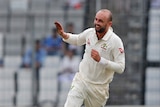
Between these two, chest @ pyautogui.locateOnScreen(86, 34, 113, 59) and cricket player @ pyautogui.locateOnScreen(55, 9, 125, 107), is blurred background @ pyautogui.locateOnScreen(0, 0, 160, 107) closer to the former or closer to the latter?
cricket player @ pyautogui.locateOnScreen(55, 9, 125, 107)

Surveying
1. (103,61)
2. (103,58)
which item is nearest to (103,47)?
(103,58)

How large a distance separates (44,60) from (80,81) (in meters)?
4.54

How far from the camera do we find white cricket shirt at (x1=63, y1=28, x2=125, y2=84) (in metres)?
8.39

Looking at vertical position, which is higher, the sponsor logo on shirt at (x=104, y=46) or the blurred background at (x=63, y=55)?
the sponsor logo on shirt at (x=104, y=46)

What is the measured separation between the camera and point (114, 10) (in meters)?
13.3

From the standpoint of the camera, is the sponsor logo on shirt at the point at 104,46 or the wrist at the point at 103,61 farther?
the sponsor logo on shirt at the point at 104,46

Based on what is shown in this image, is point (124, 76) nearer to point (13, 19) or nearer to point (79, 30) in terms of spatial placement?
point (79, 30)

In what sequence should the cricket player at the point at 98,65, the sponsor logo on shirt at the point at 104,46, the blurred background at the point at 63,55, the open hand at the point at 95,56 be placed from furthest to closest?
the blurred background at the point at 63,55, the sponsor logo on shirt at the point at 104,46, the cricket player at the point at 98,65, the open hand at the point at 95,56

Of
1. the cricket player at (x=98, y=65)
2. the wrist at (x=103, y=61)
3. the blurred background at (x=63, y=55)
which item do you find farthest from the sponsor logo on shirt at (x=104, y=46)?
the blurred background at (x=63, y=55)

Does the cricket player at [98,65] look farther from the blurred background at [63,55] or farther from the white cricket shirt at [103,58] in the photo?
the blurred background at [63,55]

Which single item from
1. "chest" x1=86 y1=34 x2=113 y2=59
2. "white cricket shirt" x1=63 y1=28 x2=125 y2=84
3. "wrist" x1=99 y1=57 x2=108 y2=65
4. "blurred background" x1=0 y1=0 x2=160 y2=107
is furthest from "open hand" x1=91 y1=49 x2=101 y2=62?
"blurred background" x1=0 y1=0 x2=160 y2=107

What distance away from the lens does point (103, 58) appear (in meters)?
8.34

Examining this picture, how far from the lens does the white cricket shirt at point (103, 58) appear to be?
8391 mm

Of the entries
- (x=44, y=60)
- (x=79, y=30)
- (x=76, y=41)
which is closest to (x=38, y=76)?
(x=44, y=60)
